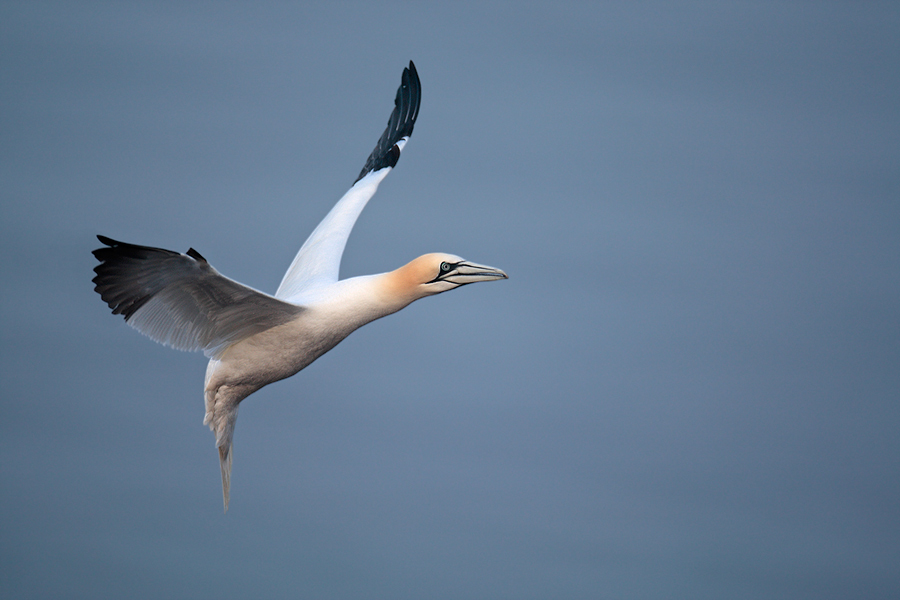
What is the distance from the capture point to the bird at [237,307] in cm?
515

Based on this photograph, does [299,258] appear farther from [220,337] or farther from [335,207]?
[220,337]

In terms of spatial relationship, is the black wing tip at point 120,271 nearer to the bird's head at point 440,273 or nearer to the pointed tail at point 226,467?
the bird's head at point 440,273

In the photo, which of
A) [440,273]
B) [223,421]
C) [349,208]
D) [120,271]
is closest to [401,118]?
[349,208]

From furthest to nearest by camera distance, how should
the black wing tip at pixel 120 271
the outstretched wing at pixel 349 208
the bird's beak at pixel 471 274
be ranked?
the outstretched wing at pixel 349 208
the bird's beak at pixel 471 274
the black wing tip at pixel 120 271

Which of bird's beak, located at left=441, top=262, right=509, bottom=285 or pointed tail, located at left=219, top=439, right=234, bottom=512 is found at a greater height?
bird's beak, located at left=441, top=262, right=509, bottom=285

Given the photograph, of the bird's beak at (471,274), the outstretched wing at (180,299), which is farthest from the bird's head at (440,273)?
the outstretched wing at (180,299)

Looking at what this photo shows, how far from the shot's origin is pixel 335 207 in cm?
790

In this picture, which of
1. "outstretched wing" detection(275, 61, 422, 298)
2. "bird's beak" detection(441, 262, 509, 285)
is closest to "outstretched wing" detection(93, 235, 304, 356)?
"outstretched wing" detection(275, 61, 422, 298)

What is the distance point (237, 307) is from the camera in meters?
5.59

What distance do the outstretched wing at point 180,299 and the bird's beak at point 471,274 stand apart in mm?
994

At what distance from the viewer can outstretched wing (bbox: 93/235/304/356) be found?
5.05m

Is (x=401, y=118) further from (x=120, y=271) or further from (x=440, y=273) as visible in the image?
(x=120, y=271)

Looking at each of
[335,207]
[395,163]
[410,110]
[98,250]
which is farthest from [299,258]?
[98,250]

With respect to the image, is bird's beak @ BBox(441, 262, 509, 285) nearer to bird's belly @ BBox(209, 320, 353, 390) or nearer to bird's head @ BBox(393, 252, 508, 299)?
bird's head @ BBox(393, 252, 508, 299)
